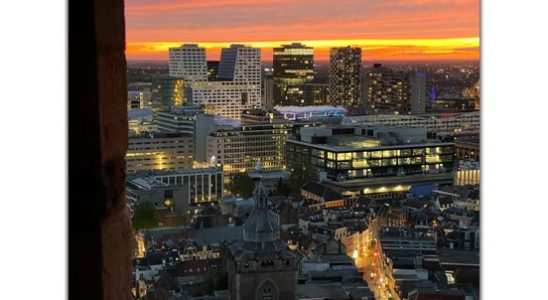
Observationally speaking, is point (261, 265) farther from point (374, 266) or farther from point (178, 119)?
point (178, 119)

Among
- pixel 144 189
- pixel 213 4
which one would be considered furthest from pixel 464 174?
pixel 213 4

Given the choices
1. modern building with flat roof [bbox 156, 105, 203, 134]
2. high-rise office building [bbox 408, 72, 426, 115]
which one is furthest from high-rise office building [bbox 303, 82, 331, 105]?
modern building with flat roof [bbox 156, 105, 203, 134]

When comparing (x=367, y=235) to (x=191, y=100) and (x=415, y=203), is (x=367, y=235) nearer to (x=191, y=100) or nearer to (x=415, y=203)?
(x=415, y=203)

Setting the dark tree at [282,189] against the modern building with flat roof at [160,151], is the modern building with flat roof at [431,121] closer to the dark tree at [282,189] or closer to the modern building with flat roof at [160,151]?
the modern building with flat roof at [160,151]

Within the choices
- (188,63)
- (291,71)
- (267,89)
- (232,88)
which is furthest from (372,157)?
(267,89)

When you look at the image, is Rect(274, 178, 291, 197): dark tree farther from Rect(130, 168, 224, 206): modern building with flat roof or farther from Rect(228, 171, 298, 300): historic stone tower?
Rect(228, 171, 298, 300): historic stone tower
